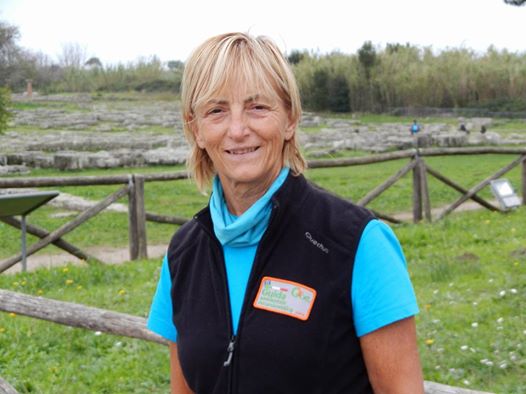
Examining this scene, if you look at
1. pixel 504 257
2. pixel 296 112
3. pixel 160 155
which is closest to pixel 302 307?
pixel 296 112

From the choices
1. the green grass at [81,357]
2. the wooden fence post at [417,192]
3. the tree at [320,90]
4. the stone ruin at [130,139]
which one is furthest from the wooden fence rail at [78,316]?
the tree at [320,90]

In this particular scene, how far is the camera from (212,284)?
1.88m

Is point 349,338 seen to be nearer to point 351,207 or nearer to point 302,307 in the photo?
point 302,307

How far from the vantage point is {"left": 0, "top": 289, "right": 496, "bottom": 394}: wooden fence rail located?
3.65 m

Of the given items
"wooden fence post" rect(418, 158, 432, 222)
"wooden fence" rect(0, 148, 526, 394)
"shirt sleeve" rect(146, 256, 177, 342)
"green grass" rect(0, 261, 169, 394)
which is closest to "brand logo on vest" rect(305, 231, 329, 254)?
"shirt sleeve" rect(146, 256, 177, 342)

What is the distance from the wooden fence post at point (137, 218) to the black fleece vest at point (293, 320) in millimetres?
7299

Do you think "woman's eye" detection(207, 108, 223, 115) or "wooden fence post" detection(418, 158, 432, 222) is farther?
"wooden fence post" detection(418, 158, 432, 222)

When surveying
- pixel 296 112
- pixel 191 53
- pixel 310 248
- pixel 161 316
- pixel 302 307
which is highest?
pixel 191 53

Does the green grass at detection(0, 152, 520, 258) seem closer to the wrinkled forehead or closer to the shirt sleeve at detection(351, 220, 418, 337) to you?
the wrinkled forehead

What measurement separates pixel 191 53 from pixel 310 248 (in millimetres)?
536

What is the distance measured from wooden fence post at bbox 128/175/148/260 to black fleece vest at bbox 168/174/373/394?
7299 millimetres

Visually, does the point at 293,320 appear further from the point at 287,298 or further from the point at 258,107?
the point at 258,107

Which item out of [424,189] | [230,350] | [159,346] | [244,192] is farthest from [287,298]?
[424,189]

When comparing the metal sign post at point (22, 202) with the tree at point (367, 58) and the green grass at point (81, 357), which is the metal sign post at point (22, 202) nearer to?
the green grass at point (81, 357)
